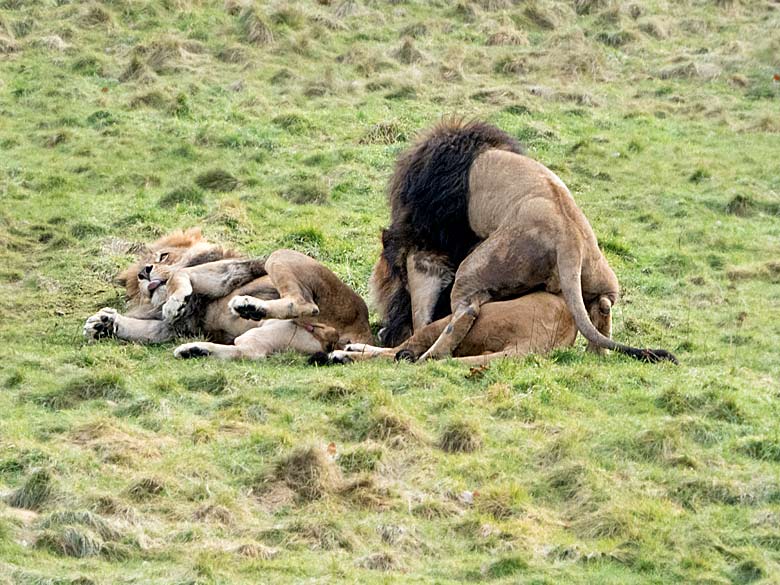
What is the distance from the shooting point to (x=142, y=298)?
35.2ft

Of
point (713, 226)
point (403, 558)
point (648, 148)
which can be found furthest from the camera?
point (648, 148)

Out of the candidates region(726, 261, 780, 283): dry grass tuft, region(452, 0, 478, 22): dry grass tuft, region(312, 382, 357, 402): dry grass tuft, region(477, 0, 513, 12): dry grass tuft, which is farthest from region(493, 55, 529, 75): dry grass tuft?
region(312, 382, 357, 402): dry grass tuft

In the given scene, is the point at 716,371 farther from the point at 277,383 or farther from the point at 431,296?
the point at 277,383

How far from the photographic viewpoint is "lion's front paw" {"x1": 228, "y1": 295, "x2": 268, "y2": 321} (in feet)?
32.3

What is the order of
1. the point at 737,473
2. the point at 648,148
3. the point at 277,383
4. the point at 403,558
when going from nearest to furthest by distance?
the point at 403,558
the point at 737,473
the point at 277,383
the point at 648,148

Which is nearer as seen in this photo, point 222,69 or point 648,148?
point 648,148

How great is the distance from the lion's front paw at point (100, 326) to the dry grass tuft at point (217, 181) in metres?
4.46

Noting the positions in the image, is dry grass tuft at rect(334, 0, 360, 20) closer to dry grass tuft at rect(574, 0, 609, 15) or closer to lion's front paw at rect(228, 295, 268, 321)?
→ dry grass tuft at rect(574, 0, 609, 15)

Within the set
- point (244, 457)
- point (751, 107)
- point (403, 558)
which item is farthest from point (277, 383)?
point (751, 107)

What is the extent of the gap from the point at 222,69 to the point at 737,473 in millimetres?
12773

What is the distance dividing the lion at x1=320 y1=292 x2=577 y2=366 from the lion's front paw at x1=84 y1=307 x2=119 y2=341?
192 cm

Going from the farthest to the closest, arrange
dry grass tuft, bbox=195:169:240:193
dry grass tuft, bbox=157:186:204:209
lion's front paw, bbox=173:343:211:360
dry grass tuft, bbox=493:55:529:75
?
dry grass tuft, bbox=493:55:529:75, dry grass tuft, bbox=195:169:240:193, dry grass tuft, bbox=157:186:204:209, lion's front paw, bbox=173:343:211:360

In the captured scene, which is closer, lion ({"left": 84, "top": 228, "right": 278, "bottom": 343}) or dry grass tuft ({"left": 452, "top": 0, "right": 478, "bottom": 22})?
lion ({"left": 84, "top": 228, "right": 278, "bottom": 343})

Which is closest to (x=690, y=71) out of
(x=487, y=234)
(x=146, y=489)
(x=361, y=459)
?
(x=487, y=234)
